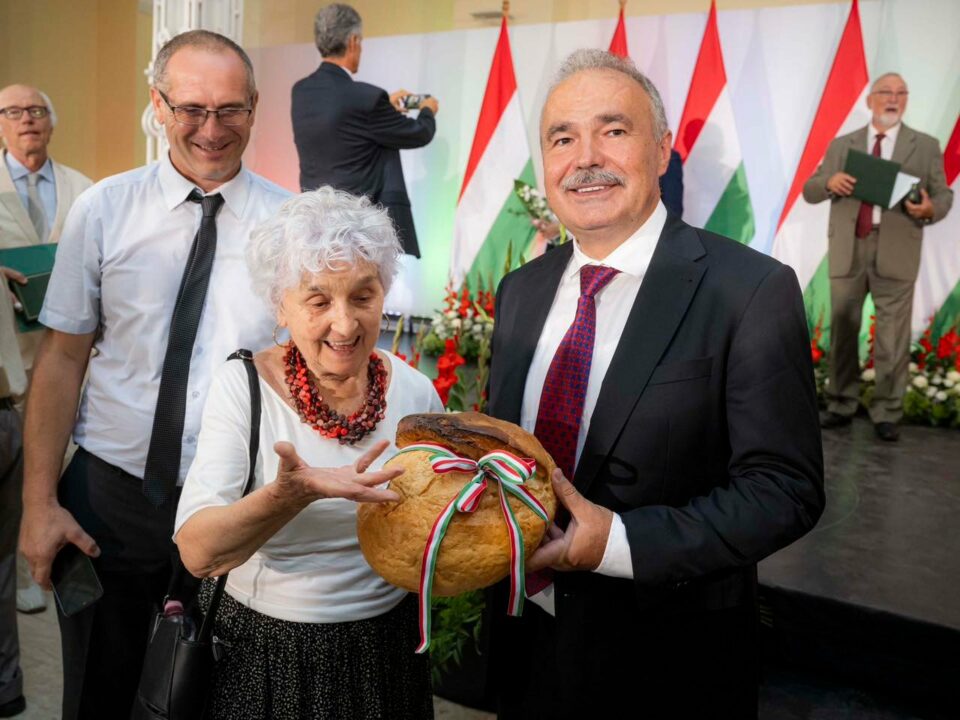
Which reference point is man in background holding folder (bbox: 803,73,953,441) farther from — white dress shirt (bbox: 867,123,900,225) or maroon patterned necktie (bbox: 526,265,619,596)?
maroon patterned necktie (bbox: 526,265,619,596)

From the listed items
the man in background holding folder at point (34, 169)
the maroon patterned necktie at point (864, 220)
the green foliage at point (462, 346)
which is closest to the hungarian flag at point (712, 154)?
the maroon patterned necktie at point (864, 220)

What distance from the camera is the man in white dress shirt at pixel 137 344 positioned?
191 centimetres

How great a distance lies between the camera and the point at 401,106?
6.26 m

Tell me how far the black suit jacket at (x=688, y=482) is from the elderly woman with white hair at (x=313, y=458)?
28 centimetres

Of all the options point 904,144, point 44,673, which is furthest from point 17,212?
point 904,144

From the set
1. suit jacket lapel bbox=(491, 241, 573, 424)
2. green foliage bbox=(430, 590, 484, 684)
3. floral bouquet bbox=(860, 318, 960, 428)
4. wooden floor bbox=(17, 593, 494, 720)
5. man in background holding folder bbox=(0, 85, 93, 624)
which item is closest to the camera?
suit jacket lapel bbox=(491, 241, 573, 424)

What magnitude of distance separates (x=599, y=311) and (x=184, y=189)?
3.48ft

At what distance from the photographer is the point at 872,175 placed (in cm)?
587

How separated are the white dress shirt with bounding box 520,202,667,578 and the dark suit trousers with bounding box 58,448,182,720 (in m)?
0.96

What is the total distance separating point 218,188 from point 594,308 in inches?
39.0

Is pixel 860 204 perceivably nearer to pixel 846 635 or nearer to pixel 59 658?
pixel 846 635

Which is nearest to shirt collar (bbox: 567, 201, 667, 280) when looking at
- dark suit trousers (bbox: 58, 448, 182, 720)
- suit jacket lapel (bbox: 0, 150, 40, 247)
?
dark suit trousers (bbox: 58, 448, 182, 720)

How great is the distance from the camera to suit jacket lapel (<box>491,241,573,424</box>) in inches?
65.4

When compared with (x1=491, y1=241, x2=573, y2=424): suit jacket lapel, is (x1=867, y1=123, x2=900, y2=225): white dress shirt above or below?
above
